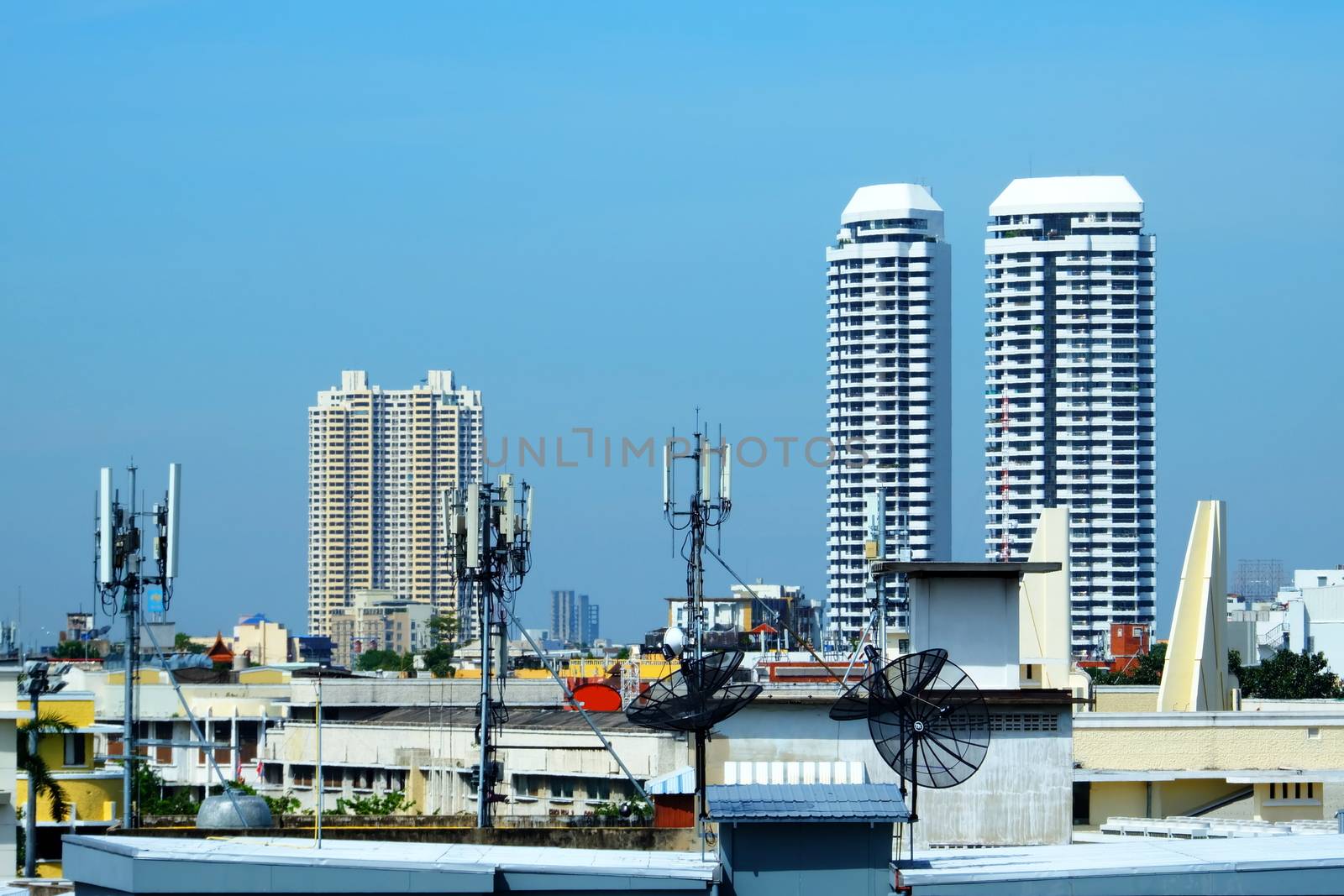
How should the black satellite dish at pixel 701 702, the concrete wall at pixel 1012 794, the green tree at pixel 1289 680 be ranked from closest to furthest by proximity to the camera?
the black satellite dish at pixel 701 702 → the concrete wall at pixel 1012 794 → the green tree at pixel 1289 680

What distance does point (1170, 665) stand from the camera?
60781mm

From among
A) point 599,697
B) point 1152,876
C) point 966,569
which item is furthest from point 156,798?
point 1152,876

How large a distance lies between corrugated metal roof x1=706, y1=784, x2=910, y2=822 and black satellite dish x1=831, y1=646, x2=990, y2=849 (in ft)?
14.0

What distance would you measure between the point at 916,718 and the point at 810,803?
5492 mm

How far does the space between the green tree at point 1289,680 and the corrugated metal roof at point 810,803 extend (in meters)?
84.0

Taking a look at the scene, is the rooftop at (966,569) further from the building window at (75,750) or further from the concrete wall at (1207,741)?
the building window at (75,750)

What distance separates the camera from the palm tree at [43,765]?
1802 inches

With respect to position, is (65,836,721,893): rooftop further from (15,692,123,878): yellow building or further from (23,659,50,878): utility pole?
(15,692,123,878): yellow building

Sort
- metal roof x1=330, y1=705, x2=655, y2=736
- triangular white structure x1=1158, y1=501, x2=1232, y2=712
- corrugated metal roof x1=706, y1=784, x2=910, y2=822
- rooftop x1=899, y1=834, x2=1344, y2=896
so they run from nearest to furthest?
rooftop x1=899, y1=834, x2=1344, y2=896, corrugated metal roof x1=706, y1=784, x2=910, y2=822, triangular white structure x1=1158, y1=501, x2=1232, y2=712, metal roof x1=330, y1=705, x2=655, y2=736

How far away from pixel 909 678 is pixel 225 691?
80733 mm

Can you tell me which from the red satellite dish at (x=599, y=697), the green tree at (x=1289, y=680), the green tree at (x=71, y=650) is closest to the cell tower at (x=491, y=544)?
the red satellite dish at (x=599, y=697)

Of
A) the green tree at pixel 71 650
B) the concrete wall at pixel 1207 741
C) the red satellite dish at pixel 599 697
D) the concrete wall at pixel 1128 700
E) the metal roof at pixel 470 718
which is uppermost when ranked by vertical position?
the concrete wall at pixel 1207 741

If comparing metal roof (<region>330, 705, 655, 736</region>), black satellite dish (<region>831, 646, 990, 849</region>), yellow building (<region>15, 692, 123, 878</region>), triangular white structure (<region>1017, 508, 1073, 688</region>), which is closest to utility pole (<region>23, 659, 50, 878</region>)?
yellow building (<region>15, 692, 123, 878</region>)

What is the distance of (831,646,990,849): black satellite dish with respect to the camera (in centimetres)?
2628
